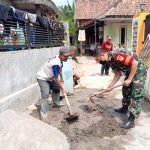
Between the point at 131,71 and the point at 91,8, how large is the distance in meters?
24.5

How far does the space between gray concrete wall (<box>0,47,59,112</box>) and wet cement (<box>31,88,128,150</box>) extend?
0.57 meters

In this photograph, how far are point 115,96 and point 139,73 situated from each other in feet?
8.68

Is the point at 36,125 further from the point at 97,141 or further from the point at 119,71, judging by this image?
the point at 119,71

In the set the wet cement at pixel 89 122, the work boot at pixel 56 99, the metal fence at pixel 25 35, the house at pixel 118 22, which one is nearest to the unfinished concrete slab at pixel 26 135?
the wet cement at pixel 89 122

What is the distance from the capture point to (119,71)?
226 inches

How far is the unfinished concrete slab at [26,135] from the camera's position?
398 cm

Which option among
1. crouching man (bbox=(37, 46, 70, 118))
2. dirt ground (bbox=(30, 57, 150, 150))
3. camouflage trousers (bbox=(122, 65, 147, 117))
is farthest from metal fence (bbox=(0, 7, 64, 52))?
camouflage trousers (bbox=(122, 65, 147, 117))

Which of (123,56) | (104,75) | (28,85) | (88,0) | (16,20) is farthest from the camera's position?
(88,0)

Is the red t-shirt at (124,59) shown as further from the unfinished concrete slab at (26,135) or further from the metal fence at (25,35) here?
the metal fence at (25,35)

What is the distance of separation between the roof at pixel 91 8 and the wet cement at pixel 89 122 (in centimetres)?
2135

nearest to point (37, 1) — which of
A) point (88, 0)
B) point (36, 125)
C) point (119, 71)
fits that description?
point (119, 71)

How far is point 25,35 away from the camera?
24.4ft

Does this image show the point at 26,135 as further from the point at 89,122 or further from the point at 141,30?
the point at 141,30

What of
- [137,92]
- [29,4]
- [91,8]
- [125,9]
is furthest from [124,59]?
[91,8]
